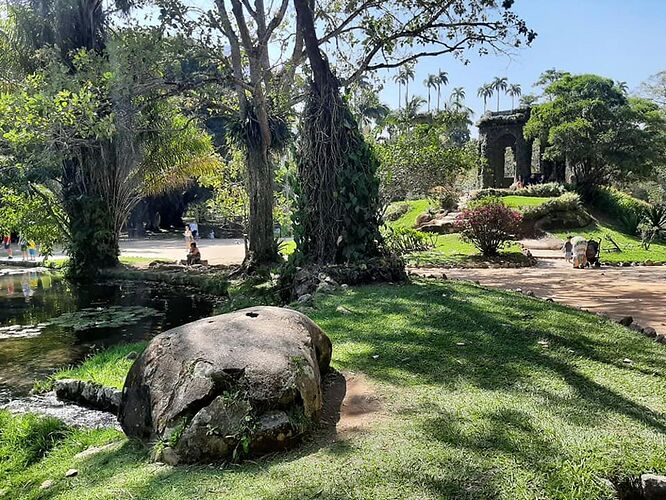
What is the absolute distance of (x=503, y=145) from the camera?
3553 cm

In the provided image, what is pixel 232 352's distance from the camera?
3.52m

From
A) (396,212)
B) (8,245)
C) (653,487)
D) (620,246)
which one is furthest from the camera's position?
(396,212)

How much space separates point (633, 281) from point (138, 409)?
939 cm

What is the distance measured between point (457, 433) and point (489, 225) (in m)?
12.2

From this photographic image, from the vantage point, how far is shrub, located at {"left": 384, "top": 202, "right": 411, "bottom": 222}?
2721 cm

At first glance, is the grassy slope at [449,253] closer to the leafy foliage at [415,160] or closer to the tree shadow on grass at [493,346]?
the leafy foliage at [415,160]

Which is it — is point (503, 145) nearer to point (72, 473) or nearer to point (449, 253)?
point (449, 253)

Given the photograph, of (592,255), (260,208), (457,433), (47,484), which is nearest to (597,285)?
(592,255)

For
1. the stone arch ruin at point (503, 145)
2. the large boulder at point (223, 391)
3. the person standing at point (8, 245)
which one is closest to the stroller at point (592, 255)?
the large boulder at point (223, 391)

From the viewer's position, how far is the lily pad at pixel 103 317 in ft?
32.4

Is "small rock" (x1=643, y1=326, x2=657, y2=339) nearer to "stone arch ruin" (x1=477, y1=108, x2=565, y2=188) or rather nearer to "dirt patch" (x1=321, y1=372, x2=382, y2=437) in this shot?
"dirt patch" (x1=321, y1=372, x2=382, y2=437)

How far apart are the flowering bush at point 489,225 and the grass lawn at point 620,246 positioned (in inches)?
103

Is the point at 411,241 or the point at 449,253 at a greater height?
the point at 411,241

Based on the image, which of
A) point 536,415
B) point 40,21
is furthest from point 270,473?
point 40,21
